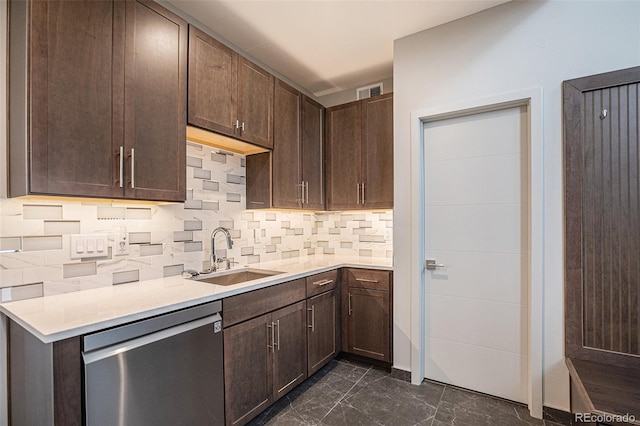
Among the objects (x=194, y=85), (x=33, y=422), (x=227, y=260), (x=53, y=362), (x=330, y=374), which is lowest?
(x=330, y=374)

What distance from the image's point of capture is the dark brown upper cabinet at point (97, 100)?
4.30 ft

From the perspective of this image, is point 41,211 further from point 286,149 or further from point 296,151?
point 296,151

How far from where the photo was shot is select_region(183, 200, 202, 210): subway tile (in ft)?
7.26

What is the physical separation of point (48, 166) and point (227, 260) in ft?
4.32

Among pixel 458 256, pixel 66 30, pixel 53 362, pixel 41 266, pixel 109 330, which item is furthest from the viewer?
pixel 458 256

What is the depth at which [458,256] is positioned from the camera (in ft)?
7.64

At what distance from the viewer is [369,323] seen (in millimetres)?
2639

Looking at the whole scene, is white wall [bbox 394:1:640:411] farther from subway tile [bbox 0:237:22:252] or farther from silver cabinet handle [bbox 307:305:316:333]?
subway tile [bbox 0:237:22:252]

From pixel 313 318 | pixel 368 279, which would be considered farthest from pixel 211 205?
pixel 368 279

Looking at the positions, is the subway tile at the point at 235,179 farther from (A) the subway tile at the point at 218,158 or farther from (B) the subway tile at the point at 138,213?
(B) the subway tile at the point at 138,213

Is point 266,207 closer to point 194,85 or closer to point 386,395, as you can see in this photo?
point 194,85

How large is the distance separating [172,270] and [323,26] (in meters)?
2.05

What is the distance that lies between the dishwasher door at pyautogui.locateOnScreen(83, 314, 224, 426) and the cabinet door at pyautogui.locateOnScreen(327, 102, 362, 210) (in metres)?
1.74

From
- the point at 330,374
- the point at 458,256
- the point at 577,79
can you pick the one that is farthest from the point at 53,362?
the point at 577,79
